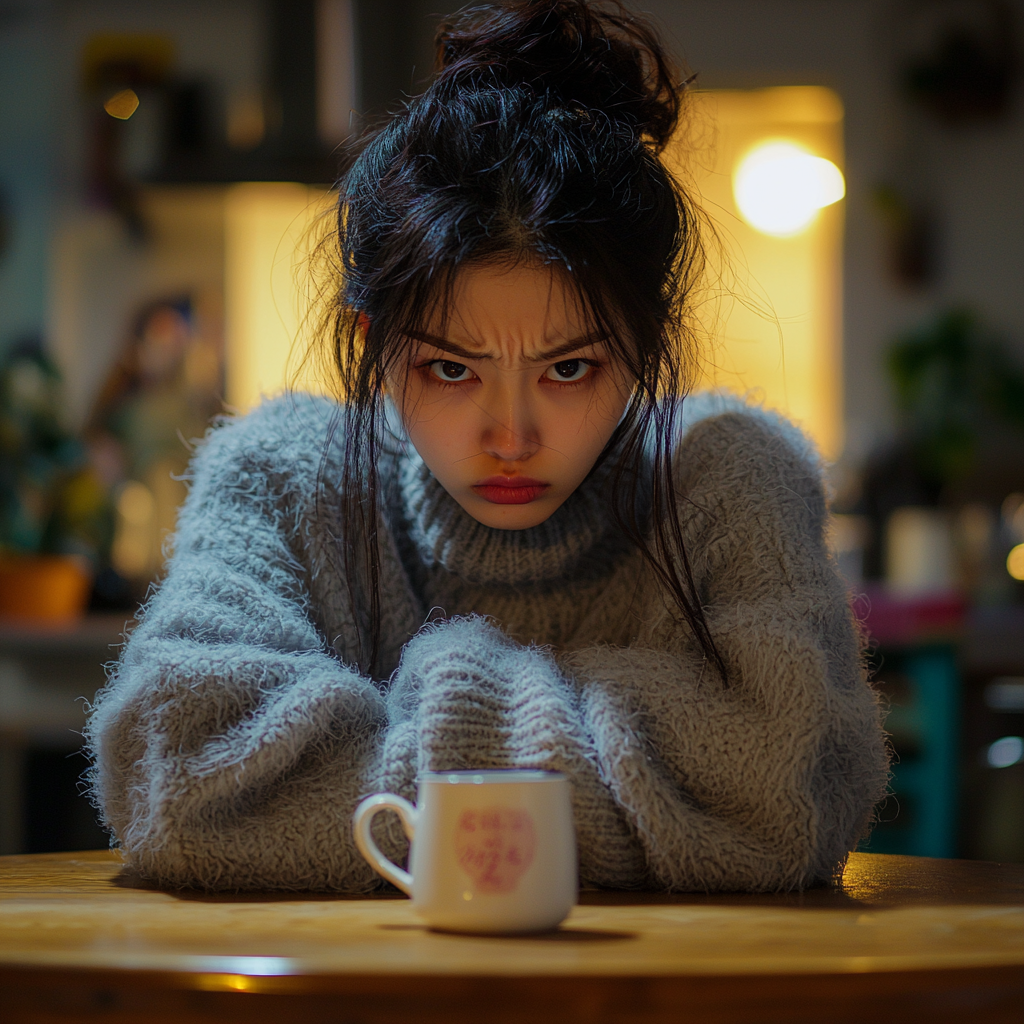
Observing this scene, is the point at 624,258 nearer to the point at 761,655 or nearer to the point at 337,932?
the point at 761,655

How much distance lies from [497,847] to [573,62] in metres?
0.49

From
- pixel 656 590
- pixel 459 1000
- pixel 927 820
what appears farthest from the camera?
pixel 927 820

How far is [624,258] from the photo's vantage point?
710mm

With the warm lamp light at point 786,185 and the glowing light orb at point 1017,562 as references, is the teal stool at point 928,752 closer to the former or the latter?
the glowing light orb at point 1017,562

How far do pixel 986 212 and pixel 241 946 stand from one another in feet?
10.8

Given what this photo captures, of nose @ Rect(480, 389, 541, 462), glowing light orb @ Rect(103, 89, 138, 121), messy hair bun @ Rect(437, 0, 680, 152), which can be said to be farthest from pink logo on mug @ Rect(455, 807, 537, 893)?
glowing light orb @ Rect(103, 89, 138, 121)

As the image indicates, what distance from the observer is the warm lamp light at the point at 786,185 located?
3412 mm

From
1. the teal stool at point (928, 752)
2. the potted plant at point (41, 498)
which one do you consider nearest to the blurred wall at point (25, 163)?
the potted plant at point (41, 498)

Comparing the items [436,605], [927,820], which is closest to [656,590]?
[436,605]

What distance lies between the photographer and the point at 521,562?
0.84 metres

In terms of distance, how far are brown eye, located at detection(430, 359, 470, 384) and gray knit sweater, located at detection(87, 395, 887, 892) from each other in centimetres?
15

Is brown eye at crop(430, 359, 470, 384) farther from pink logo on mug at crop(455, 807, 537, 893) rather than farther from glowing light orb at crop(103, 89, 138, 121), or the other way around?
glowing light orb at crop(103, 89, 138, 121)

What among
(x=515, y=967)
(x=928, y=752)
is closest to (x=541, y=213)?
(x=515, y=967)

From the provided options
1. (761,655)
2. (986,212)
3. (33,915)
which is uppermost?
(986,212)
